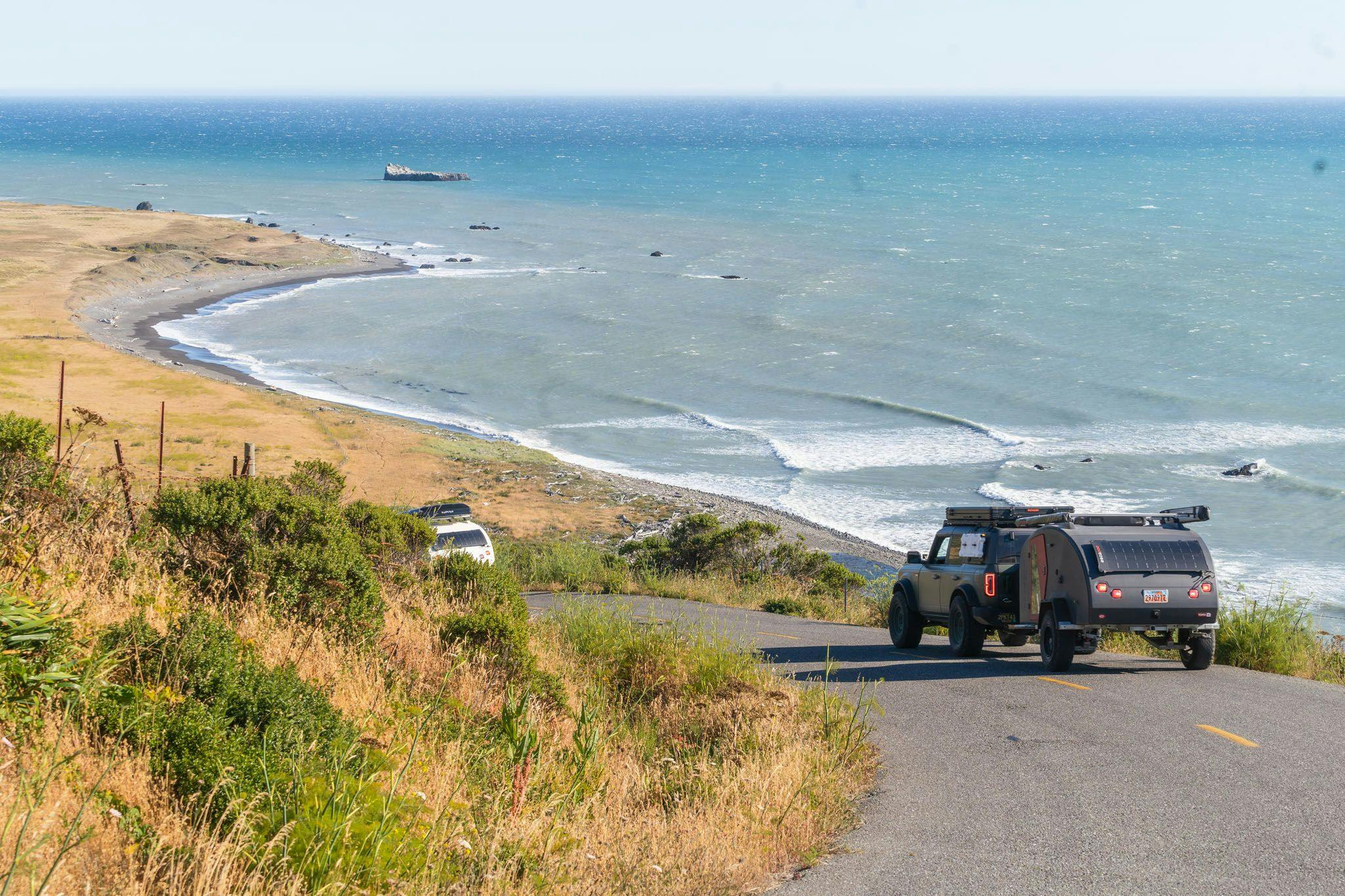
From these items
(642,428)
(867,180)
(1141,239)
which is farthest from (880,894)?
(867,180)

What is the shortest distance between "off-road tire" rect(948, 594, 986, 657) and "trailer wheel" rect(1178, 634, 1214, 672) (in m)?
2.40

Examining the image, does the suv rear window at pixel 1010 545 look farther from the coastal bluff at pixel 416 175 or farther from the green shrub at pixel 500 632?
the coastal bluff at pixel 416 175

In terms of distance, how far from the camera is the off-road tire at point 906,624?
638 inches

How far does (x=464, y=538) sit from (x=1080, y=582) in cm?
1327

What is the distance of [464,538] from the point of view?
75.0ft

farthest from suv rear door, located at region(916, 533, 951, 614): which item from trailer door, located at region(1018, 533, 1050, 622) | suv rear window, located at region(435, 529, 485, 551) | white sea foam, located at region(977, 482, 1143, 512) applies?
white sea foam, located at region(977, 482, 1143, 512)

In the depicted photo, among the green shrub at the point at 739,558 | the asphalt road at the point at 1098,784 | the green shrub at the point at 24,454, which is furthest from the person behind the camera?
the green shrub at the point at 739,558

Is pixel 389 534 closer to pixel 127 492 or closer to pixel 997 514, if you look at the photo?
pixel 127 492

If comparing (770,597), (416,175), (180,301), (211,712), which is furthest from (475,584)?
(416,175)

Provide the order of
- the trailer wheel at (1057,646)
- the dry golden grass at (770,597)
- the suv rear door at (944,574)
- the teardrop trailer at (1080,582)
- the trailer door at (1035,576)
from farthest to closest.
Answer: the dry golden grass at (770,597) → the suv rear door at (944,574) → the trailer door at (1035,576) → the trailer wheel at (1057,646) → the teardrop trailer at (1080,582)

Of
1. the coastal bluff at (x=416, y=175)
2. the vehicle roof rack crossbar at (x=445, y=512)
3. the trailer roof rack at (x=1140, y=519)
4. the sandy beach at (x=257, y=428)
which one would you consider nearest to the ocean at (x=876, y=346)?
the sandy beach at (x=257, y=428)

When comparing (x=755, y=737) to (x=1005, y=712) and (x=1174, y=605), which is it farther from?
(x=1174, y=605)

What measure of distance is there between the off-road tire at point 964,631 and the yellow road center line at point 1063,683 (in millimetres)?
1657

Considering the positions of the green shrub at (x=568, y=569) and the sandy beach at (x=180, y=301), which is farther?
the sandy beach at (x=180, y=301)
